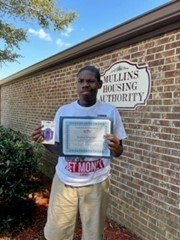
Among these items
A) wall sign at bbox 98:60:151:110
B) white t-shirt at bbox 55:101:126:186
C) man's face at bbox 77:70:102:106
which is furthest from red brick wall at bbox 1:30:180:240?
man's face at bbox 77:70:102:106

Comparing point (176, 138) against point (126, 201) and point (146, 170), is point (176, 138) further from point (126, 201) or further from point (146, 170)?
point (126, 201)

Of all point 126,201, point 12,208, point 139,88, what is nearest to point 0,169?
point 12,208

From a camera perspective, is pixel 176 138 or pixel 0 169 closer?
pixel 176 138

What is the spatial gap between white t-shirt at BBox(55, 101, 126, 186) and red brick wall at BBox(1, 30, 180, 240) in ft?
3.97

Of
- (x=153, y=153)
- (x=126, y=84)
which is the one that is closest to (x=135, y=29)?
(x=126, y=84)

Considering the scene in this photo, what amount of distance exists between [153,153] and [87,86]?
69.8 inches

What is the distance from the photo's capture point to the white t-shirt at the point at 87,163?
2588 millimetres

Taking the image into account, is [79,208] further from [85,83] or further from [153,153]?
[153,153]

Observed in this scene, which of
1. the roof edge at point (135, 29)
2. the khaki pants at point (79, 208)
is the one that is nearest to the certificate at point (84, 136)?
the khaki pants at point (79, 208)

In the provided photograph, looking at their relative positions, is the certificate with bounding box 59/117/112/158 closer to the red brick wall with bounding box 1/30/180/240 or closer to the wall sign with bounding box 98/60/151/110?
the red brick wall with bounding box 1/30/180/240

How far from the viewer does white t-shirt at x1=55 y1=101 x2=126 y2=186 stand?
259cm

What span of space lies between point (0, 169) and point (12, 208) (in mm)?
617

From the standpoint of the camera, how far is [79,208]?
106 inches

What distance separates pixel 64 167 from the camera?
8.73 feet
